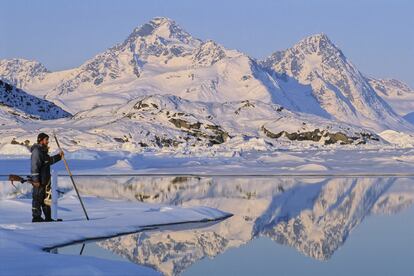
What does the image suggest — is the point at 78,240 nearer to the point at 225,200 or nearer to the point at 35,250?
the point at 35,250

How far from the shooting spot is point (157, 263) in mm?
14492

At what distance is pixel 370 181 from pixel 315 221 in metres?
20.7

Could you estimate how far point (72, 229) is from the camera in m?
17.8

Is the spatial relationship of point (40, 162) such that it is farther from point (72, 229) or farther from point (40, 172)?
point (72, 229)

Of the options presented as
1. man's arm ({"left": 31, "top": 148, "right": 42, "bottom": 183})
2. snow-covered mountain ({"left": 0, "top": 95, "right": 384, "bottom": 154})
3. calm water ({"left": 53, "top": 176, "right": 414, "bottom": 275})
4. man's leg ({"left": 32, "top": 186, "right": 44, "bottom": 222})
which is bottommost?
calm water ({"left": 53, "top": 176, "right": 414, "bottom": 275})

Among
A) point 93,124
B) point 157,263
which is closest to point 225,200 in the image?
point 157,263

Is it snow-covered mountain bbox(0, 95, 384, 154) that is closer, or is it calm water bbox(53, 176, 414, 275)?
calm water bbox(53, 176, 414, 275)

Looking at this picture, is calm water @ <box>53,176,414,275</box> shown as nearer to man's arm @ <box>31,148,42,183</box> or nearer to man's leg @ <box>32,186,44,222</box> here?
man's leg @ <box>32,186,44,222</box>

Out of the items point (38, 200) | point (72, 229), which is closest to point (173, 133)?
point (38, 200)

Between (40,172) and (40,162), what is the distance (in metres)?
0.25

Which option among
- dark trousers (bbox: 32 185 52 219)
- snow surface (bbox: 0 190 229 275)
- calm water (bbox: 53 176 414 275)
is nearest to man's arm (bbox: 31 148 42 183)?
dark trousers (bbox: 32 185 52 219)

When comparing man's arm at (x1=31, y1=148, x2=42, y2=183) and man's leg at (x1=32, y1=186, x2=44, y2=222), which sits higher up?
man's arm at (x1=31, y1=148, x2=42, y2=183)

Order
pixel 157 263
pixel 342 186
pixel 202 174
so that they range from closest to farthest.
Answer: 1. pixel 157 263
2. pixel 342 186
3. pixel 202 174

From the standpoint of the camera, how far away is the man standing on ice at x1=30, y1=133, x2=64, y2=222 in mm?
18172
